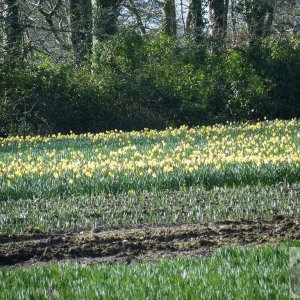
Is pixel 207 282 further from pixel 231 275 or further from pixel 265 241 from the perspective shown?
pixel 265 241

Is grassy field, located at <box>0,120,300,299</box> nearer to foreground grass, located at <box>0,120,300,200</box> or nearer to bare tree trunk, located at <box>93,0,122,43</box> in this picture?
foreground grass, located at <box>0,120,300,200</box>

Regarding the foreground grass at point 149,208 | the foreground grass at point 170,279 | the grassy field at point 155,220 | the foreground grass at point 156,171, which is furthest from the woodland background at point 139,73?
the foreground grass at point 170,279

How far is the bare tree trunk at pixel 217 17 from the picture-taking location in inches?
1277

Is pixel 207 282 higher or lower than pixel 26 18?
lower

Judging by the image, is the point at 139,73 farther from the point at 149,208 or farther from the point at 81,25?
the point at 149,208

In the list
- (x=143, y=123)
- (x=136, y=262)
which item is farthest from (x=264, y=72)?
(x=136, y=262)

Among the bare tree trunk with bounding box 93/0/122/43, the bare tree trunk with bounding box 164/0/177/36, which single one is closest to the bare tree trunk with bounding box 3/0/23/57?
the bare tree trunk with bounding box 93/0/122/43

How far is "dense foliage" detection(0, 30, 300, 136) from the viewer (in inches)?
1079

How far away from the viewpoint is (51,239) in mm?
9539

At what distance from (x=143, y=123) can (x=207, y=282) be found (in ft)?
70.7

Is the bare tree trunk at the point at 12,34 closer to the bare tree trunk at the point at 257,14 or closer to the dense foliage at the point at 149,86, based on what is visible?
the dense foliage at the point at 149,86

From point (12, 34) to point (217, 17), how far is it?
8290mm

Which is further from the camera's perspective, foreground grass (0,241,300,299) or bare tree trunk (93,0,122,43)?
→ bare tree trunk (93,0,122,43)

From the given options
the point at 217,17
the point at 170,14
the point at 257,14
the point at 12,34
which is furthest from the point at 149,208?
the point at 170,14
